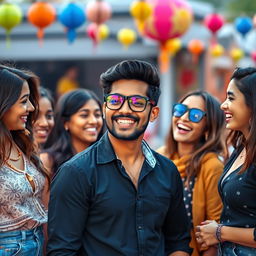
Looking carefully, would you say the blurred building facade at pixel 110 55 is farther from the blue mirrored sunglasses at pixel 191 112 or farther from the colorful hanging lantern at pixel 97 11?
the blue mirrored sunglasses at pixel 191 112

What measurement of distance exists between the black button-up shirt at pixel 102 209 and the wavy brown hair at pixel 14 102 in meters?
0.43

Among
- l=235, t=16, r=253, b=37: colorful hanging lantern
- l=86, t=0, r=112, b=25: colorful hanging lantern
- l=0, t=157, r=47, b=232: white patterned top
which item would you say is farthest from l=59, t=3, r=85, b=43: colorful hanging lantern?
l=0, t=157, r=47, b=232: white patterned top

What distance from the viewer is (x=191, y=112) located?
141 inches

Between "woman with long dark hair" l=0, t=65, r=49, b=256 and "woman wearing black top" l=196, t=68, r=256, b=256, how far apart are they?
998 millimetres

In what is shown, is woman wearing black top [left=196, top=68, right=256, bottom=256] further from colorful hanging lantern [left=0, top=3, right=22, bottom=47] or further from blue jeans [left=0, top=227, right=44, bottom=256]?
colorful hanging lantern [left=0, top=3, right=22, bottom=47]

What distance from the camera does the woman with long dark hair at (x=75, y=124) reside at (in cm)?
394

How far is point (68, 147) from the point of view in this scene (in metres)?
3.94

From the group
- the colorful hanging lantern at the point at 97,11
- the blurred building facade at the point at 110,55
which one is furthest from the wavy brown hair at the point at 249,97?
the blurred building facade at the point at 110,55

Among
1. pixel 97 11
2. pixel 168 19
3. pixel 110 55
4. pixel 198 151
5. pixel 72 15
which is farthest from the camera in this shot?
pixel 110 55

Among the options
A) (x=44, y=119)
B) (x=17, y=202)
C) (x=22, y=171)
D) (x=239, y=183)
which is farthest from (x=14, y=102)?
(x=44, y=119)

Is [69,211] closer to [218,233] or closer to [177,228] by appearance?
[177,228]

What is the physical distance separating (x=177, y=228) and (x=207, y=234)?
343 mm

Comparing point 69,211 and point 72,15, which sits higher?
point 72,15

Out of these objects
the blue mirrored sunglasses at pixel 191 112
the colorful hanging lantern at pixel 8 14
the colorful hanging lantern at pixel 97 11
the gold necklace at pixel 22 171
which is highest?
the colorful hanging lantern at pixel 97 11
